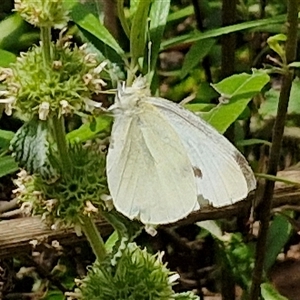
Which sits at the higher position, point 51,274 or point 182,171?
point 182,171

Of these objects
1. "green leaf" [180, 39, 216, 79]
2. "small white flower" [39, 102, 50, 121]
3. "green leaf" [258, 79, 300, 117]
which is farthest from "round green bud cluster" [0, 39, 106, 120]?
"green leaf" [258, 79, 300, 117]

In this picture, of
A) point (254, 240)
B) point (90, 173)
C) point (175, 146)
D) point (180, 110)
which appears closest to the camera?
point (90, 173)

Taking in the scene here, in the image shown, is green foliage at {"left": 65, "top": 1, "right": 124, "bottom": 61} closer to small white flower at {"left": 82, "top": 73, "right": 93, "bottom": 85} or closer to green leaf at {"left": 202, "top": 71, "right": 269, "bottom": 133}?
green leaf at {"left": 202, "top": 71, "right": 269, "bottom": 133}

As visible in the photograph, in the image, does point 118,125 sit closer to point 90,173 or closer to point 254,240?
point 90,173

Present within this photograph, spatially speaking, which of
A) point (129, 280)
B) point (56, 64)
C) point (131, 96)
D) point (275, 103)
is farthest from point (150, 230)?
point (275, 103)

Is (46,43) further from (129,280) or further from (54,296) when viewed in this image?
(54,296)

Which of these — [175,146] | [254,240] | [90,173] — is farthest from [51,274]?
[90,173]

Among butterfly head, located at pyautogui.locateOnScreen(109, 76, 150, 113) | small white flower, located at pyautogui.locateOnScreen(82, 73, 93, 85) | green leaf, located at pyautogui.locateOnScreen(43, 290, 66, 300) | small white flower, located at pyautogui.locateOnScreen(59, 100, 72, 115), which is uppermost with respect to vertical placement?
small white flower, located at pyautogui.locateOnScreen(82, 73, 93, 85)
